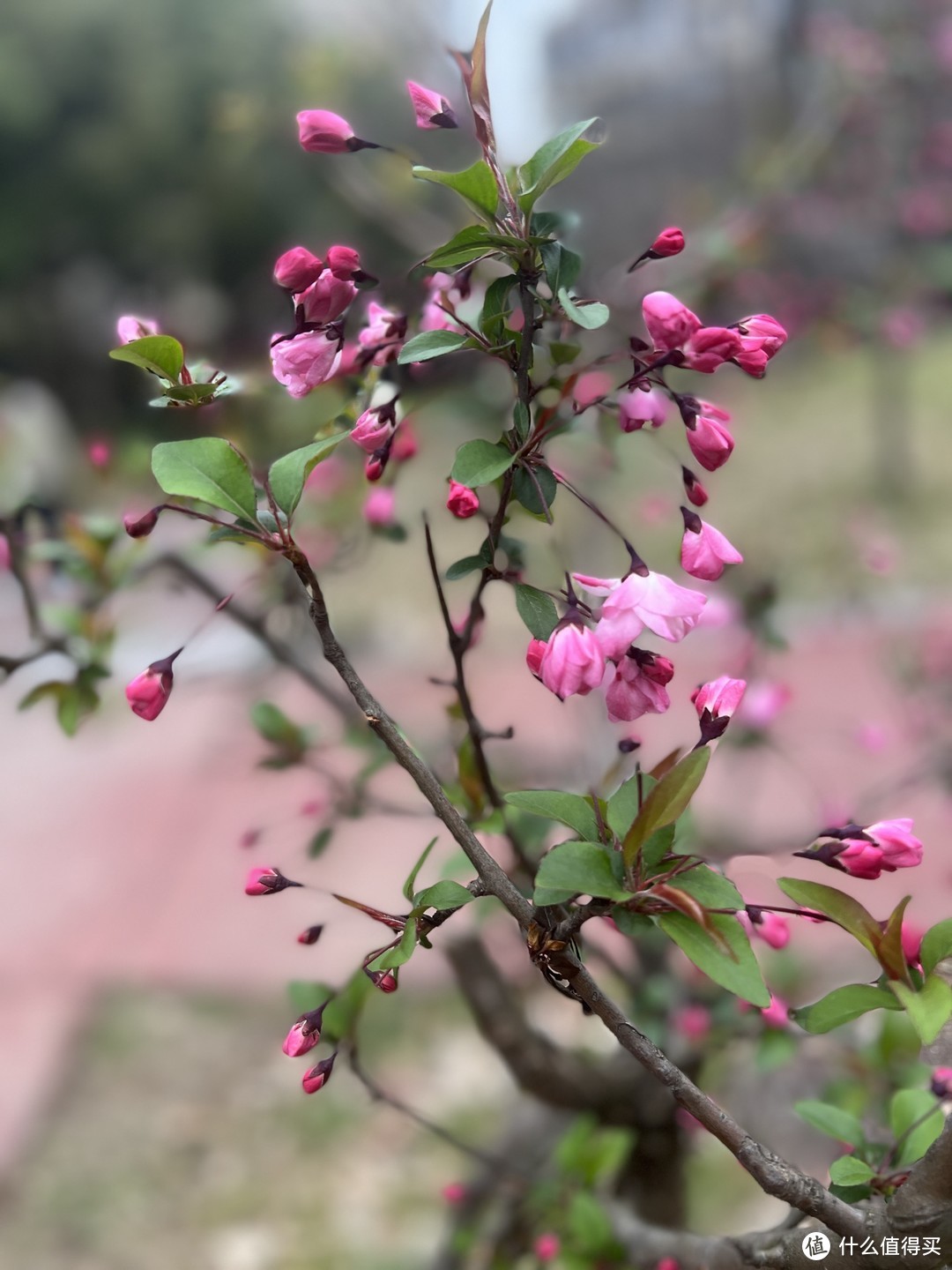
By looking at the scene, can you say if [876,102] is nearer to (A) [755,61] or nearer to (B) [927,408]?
(B) [927,408]

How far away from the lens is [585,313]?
370 millimetres

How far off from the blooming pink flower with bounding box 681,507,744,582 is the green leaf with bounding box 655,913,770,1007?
115 mm

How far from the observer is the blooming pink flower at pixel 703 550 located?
1.25 ft

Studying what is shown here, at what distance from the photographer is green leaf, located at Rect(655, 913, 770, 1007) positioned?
32 cm

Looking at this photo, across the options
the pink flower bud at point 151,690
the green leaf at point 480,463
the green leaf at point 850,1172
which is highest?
the green leaf at point 480,463

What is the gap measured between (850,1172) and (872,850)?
15 cm

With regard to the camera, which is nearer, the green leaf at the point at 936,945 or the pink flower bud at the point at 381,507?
the green leaf at the point at 936,945

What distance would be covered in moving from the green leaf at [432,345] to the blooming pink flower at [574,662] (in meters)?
0.10

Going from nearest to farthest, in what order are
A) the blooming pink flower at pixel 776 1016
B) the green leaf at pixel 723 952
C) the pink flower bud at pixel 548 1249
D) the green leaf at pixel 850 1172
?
the green leaf at pixel 723 952, the green leaf at pixel 850 1172, the blooming pink flower at pixel 776 1016, the pink flower bud at pixel 548 1249

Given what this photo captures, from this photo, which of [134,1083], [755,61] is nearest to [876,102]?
[134,1083]

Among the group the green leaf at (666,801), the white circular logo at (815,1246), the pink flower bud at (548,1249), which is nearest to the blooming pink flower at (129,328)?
the green leaf at (666,801)

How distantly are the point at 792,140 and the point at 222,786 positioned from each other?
6.21ft

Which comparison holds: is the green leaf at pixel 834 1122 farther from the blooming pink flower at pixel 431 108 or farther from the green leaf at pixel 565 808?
the blooming pink flower at pixel 431 108

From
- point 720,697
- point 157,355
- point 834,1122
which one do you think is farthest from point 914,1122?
point 157,355
